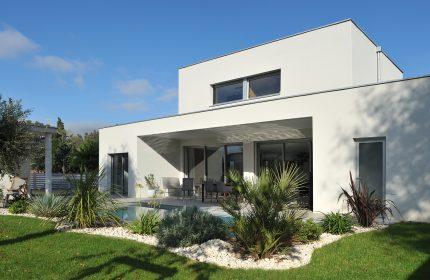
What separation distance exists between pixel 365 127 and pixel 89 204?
8042 mm

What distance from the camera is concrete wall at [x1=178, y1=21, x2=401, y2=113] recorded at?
14438 mm

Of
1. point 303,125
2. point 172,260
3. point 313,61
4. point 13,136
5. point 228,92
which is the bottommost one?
point 172,260

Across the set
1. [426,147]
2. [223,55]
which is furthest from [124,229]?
[223,55]

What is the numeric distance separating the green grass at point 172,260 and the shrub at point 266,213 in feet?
2.22

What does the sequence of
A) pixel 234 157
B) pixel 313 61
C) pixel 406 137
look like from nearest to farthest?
1. pixel 406 137
2. pixel 313 61
3. pixel 234 157

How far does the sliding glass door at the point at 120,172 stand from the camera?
20.0 meters

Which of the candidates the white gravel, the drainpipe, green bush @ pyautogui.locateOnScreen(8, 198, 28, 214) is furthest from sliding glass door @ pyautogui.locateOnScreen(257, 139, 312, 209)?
green bush @ pyautogui.locateOnScreen(8, 198, 28, 214)

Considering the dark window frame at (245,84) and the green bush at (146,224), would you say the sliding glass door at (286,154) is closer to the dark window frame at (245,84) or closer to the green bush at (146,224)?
the dark window frame at (245,84)

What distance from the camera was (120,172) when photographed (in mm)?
20469

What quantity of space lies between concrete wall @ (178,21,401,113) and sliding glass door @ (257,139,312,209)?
7.56 feet

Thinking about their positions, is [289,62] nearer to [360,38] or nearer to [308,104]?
[360,38]

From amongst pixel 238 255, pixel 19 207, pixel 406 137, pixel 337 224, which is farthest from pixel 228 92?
pixel 238 255

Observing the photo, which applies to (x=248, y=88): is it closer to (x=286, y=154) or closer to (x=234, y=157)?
(x=234, y=157)

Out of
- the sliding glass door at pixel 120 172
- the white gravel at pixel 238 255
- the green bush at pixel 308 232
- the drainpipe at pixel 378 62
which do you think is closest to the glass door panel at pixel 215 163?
the sliding glass door at pixel 120 172
